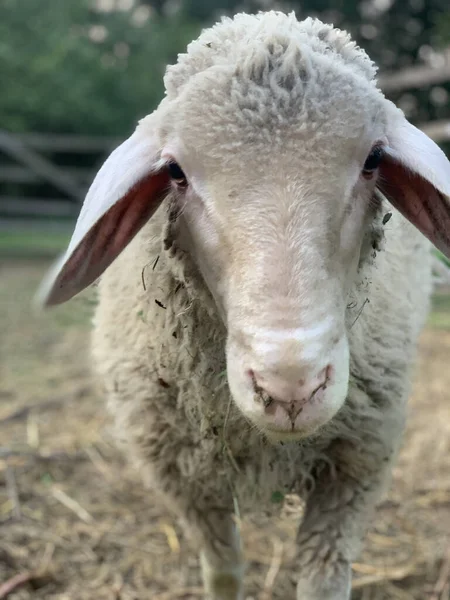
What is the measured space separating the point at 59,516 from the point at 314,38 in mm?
2353

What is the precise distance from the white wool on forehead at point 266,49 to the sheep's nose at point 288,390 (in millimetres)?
591

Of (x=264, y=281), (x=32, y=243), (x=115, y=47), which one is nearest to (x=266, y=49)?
(x=264, y=281)

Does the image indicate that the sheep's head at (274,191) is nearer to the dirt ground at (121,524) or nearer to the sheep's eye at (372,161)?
the sheep's eye at (372,161)

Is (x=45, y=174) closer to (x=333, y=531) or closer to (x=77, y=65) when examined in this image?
(x=77, y=65)

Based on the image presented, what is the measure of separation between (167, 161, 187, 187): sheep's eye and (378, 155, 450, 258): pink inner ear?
45 centimetres

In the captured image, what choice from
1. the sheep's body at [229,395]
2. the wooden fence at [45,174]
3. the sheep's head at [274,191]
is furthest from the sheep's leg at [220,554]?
the wooden fence at [45,174]

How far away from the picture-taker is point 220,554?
86.7 inches

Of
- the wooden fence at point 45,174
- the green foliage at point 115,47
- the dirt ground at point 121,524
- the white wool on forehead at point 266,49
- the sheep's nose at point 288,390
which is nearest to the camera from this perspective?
the sheep's nose at point 288,390

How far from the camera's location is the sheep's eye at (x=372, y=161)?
148cm

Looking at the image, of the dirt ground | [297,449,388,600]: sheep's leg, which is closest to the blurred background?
the dirt ground

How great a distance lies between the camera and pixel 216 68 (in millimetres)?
1486

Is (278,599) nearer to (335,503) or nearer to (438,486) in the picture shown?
(335,503)

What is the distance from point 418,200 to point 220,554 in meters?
1.29

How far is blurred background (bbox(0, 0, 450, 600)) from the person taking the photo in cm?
262
